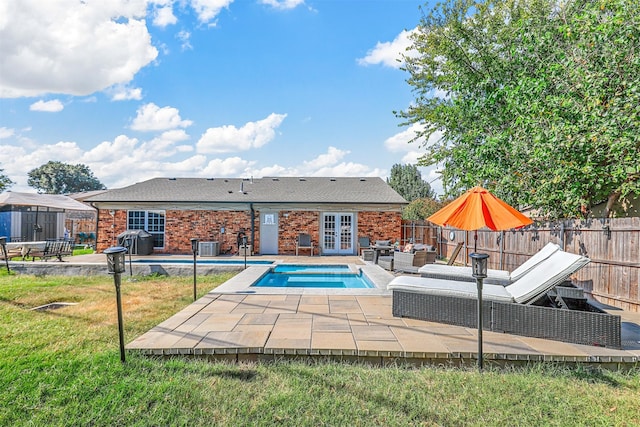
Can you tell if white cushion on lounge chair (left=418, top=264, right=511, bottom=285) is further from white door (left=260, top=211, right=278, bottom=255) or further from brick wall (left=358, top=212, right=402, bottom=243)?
white door (left=260, top=211, right=278, bottom=255)

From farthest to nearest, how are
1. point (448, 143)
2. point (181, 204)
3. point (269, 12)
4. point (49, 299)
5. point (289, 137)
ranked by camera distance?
point (289, 137)
point (181, 204)
point (448, 143)
point (269, 12)
point (49, 299)

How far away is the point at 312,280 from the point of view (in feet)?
33.8

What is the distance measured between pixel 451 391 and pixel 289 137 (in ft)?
57.3

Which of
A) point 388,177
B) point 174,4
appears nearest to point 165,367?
point 174,4

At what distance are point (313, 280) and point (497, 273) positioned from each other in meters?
5.09

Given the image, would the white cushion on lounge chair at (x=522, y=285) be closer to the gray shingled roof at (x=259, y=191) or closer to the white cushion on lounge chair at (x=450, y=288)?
the white cushion on lounge chair at (x=450, y=288)

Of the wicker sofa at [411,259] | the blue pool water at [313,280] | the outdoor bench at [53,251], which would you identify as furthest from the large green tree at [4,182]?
the wicker sofa at [411,259]

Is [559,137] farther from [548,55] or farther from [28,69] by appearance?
[28,69]

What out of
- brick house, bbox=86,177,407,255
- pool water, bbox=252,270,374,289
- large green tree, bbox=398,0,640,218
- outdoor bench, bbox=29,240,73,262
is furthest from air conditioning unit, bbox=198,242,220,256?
large green tree, bbox=398,0,640,218

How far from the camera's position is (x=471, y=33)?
12156 millimetres

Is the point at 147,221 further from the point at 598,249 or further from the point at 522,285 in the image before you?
the point at 598,249

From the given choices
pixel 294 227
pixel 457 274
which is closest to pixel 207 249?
A: pixel 294 227

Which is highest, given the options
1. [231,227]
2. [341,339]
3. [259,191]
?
[259,191]

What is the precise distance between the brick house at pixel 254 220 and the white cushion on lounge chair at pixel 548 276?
11.6 m
